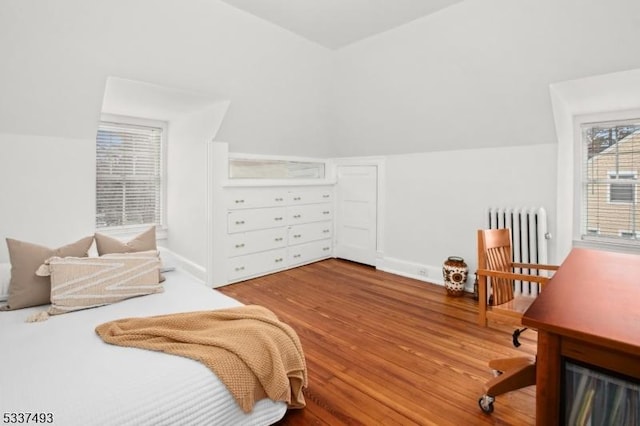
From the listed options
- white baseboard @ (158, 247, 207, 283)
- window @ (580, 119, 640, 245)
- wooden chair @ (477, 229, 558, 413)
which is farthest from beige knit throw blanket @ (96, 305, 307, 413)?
window @ (580, 119, 640, 245)

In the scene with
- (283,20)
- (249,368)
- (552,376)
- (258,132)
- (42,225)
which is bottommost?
(249,368)

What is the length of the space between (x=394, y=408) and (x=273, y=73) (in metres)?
3.26

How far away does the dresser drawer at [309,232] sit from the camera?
461cm

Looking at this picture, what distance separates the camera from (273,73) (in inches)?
141

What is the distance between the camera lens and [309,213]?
15.8ft

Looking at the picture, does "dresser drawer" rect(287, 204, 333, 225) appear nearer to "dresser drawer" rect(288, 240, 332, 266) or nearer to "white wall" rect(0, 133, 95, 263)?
"dresser drawer" rect(288, 240, 332, 266)

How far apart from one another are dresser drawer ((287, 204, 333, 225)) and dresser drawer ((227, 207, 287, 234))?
0.13 meters

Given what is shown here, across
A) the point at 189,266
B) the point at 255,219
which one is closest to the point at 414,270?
the point at 255,219

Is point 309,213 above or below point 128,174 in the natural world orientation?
below

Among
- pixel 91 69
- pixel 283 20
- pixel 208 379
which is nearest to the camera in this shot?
pixel 208 379

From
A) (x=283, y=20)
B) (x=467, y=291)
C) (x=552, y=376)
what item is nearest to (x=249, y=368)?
(x=552, y=376)

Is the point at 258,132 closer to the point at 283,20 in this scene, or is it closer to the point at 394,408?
the point at 283,20

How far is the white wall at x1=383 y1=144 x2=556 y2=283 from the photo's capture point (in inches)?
128

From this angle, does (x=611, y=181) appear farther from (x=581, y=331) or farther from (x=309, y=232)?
(x=309, y=232)
